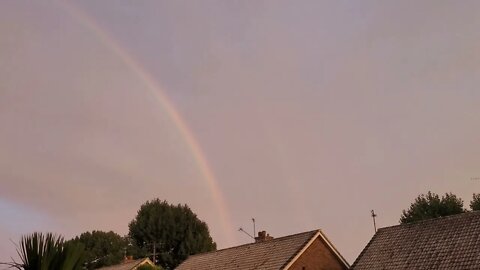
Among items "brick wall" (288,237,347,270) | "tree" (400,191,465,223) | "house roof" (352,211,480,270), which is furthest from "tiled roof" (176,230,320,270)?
"tree" (400,191,465,223)

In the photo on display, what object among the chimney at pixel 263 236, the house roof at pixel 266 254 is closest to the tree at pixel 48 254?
the house roof at pixel 266 254

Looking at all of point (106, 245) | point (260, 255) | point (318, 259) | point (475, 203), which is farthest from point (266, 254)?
point (106, 245)

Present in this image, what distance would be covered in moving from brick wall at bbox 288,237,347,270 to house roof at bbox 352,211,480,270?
473 centimetres

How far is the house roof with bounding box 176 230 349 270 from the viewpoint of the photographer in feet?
119

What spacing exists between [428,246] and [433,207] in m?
32.6

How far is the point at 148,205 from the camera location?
75.4 m

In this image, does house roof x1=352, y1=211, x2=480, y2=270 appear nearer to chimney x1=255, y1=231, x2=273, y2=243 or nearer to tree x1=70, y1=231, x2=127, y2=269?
chimney x1=255, y1=231, x2=273, y2=243

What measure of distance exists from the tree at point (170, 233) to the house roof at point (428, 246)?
4077 centimetres

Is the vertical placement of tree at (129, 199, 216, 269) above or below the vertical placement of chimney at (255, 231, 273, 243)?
above

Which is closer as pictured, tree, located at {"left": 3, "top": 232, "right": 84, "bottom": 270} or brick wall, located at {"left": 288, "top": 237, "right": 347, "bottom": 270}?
tree, located at {"left": 3, "top": 232, "right": 84, "bottom": 270}

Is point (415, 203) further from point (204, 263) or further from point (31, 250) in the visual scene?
point (31, 250)

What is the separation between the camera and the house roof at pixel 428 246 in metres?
27.6

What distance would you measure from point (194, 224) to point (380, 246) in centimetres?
4344

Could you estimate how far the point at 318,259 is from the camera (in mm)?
38375
